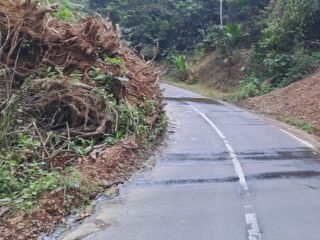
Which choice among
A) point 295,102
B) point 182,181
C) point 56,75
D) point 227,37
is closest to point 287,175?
point 182,181

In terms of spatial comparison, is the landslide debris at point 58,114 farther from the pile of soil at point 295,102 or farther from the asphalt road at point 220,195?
the pile of soil at point 295,102

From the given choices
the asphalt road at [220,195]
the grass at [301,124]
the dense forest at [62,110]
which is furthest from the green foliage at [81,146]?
the grass at [301,124]

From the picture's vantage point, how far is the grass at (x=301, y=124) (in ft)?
50.5

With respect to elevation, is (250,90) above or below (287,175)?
above

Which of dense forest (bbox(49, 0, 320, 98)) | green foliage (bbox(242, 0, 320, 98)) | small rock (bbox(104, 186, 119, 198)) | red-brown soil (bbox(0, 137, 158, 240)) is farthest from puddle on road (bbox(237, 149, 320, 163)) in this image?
green foliage (bbox(242, 0, 320, 98))

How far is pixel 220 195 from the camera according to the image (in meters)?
8.14

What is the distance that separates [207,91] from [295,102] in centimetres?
1151

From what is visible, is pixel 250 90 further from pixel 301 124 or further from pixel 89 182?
pixel 89 182

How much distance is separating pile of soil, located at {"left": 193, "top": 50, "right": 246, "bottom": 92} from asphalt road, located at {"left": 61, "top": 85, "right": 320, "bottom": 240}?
61.1ft

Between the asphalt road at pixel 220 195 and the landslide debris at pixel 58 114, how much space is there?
69 cm

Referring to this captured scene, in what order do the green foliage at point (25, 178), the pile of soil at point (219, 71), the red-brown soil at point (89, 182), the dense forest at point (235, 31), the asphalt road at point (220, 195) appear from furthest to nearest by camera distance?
the pile of soil at point (219, 71)
the dense forest at point (235, 31)
the green foliage at point (25, 178)
the asphalt road at point (220, 195)
the red-brown soil at point (89, 182)

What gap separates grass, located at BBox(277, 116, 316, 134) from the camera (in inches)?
606

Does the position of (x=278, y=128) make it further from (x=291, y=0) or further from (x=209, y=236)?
(x=291, y=0)

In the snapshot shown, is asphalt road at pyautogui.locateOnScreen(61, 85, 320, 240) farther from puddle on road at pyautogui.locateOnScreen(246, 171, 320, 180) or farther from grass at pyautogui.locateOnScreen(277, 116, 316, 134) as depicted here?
grass at pyautogui.locateOnScreen(277, 116, 316, 134)
